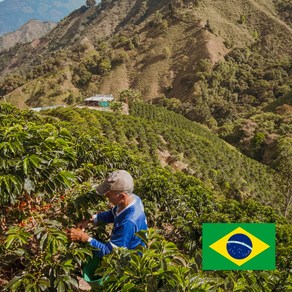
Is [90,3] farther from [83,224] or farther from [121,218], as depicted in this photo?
[121,218]

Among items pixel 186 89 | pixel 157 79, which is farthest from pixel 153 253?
pixel 157 79

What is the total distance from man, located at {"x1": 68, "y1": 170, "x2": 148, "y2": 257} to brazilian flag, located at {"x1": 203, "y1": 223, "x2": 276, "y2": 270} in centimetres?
89

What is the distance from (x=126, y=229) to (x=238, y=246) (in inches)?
50.5

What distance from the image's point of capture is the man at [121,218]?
3.86 m

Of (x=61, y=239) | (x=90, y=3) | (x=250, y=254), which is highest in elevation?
(x=90, y=3)

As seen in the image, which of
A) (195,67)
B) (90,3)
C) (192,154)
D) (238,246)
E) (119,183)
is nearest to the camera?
(238,246)

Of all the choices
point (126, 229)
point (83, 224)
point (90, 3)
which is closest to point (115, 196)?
point (126, 229)

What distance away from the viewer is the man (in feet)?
12.7

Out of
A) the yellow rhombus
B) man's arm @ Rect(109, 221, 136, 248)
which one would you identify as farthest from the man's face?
the yellow rhombus

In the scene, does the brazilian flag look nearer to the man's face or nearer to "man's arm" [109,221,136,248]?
"man's arm" [109,221,136,248]

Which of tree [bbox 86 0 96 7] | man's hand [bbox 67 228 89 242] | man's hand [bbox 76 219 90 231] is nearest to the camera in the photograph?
man's hand [bbox 67 228 89 242]

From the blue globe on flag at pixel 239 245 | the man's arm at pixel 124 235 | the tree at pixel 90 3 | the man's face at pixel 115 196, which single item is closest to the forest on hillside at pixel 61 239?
the blue globe on flag at pixel 239 245

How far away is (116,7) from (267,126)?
4289 inches

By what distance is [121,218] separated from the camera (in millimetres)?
4098
